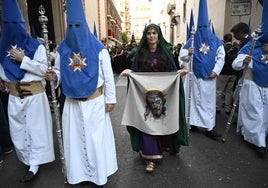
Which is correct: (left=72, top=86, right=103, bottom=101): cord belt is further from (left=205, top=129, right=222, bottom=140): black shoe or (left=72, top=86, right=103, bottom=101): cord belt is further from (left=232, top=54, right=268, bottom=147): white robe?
(left=205, top=129, right=222, bottom=140): black shoe

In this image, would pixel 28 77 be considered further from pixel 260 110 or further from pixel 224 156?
pixel 260 110

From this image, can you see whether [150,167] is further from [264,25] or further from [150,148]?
[264,25]

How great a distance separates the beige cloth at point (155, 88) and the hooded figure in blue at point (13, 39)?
1335mm

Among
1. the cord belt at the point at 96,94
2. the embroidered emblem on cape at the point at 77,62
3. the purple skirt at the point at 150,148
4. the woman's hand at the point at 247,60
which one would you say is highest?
the embroidered emblem on cape at the point at 77,62

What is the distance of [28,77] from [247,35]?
4.05m

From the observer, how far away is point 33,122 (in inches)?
127

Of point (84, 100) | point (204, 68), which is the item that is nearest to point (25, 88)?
point (84, 100)

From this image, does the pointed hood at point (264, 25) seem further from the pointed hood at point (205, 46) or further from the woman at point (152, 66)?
the woman at point (152, 66)

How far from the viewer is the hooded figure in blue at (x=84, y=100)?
2.75 meters

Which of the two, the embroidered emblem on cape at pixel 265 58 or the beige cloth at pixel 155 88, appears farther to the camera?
the embroidered emblem on cape at pixel 265 58

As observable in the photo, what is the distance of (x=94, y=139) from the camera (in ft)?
9.38

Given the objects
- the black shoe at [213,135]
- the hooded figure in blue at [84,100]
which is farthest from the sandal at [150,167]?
the black shoe at [213,135]

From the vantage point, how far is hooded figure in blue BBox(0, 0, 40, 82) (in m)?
2.94

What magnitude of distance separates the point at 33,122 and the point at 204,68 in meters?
2.86
